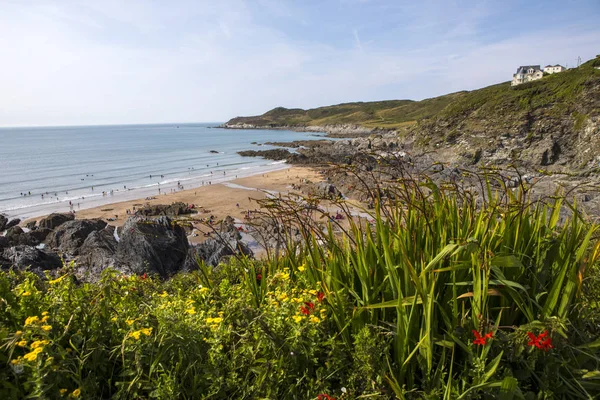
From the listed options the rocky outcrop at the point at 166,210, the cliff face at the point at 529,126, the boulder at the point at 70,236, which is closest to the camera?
the boulder at the point at 70,236

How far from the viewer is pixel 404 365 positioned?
199 cm

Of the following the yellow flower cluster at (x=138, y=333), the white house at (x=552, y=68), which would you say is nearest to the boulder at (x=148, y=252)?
the yellow flower cluster at (x=138, y=333)

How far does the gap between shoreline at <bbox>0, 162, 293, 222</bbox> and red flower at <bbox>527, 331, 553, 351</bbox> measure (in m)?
29.3

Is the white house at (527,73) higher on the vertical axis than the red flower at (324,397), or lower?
higher

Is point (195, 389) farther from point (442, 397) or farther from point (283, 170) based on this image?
point (283, 170)

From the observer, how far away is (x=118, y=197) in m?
31.3

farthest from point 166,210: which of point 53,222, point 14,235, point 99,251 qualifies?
point 99,251

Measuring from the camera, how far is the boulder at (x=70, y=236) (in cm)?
1795

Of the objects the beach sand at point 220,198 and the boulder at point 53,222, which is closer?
the boulder at point 53,222

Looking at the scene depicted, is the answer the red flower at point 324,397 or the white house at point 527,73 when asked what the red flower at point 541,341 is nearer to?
the red flower at point 324,397

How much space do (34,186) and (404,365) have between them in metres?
45.0

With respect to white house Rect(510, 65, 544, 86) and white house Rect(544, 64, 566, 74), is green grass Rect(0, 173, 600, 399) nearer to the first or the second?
white house Rect(510, 65, 544, 86)

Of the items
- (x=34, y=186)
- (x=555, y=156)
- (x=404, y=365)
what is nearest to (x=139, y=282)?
(x=404, y=365)

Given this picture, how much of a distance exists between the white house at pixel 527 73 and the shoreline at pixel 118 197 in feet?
214
